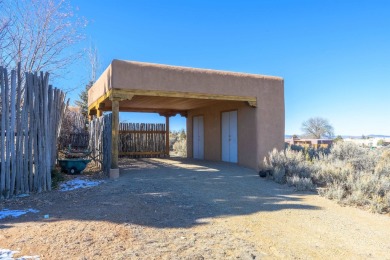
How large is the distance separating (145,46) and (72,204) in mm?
15965

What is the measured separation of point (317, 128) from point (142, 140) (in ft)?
140

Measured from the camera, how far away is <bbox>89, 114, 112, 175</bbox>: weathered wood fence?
9547mm

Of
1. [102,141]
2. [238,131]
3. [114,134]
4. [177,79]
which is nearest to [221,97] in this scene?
[177,79]

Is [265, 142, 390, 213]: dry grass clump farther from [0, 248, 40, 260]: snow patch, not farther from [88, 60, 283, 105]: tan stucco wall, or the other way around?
[0, 248, 40, 260]: snow patch

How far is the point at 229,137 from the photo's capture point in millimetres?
13188

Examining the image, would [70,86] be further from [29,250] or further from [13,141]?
[29,250]

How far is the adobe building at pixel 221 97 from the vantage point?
30.4 ft

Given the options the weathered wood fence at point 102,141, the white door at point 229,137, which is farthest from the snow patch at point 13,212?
the white door at point 229,137

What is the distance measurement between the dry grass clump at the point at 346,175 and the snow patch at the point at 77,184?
5.32 metres

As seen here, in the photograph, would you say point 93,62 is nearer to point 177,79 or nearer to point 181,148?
point 181,148

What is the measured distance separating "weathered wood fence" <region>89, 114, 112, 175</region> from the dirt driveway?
2.06 metres

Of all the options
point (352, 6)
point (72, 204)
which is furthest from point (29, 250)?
point (352, 6)

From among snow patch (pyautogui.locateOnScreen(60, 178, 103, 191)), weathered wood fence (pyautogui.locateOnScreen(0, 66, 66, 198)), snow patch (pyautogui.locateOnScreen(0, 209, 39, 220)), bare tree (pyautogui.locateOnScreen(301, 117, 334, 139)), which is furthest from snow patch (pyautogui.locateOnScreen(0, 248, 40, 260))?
bare tree (pyautogui.locateOnScreen(301, 117, 334, 139))

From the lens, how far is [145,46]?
20141 millimetres
